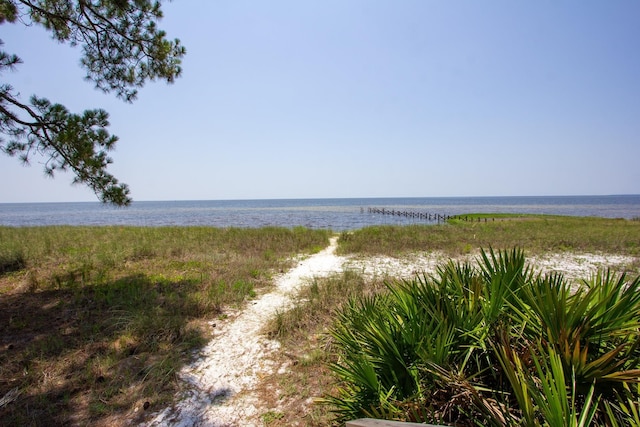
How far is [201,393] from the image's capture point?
3693mm

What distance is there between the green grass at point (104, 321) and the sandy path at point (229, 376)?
0.26m

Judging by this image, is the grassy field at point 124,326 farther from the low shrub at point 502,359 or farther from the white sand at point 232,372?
the low shrub at point 502,359

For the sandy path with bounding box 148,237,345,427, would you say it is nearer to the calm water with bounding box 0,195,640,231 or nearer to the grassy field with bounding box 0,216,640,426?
the grassy field with bounding box 0,216,640,426

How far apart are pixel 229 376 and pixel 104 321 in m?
3.07

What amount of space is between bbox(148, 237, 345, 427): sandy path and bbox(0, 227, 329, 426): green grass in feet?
0.84

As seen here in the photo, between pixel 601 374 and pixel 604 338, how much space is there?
459mm

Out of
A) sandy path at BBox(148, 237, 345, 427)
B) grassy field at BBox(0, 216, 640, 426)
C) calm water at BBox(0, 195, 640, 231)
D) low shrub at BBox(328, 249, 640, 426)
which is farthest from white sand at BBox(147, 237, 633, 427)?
calm water at BBox(0, 195, 640, 231)

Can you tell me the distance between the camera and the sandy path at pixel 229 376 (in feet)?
10.8

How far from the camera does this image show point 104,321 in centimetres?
544

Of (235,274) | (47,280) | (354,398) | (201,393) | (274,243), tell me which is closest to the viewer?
(354,398)

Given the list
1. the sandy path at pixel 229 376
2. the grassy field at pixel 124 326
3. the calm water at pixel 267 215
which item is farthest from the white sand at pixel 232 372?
the calm water at pixel 267 215

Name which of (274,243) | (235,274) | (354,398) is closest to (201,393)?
(354,398)

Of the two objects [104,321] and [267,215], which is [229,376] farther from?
[267,215]

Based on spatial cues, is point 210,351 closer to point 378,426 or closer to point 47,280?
point 378,426
